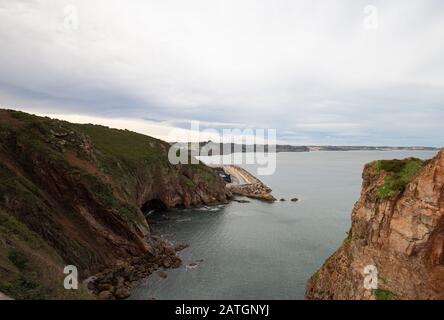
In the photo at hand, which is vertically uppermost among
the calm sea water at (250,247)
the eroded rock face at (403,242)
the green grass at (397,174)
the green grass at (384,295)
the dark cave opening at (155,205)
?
the green grass at (397,174)

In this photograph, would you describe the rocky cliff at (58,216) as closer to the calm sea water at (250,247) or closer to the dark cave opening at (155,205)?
the calm sea water at (250,247)

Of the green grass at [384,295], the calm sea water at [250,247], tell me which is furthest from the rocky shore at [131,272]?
the green grass at [384,295]

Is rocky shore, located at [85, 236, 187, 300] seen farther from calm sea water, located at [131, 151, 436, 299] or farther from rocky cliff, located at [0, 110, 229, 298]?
calm sea water, located at [131, 151, 436, 299]

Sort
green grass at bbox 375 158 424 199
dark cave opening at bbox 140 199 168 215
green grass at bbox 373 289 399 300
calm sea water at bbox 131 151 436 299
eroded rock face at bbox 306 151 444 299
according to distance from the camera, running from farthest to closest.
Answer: dark cave opening at bbox 140 199 168 215
calm sea water at bbox 131 151 436 299
green grass at bbox 375 158 424 199
green grass at bbox 373 289 399 300
eroded rock face at bbox 306 151 444 299

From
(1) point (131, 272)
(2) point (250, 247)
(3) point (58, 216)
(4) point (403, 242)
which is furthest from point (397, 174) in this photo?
(3) point (58, 216)

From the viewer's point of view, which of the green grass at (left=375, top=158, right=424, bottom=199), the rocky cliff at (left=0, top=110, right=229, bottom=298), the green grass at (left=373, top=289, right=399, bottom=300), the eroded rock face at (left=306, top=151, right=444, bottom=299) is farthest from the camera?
the rocky cliff at (left=0, top=110, right=229, bottom=298)

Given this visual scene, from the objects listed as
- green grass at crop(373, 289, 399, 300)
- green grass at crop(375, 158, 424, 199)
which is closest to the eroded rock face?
green grass at crop(373, 289, 399, 300)
